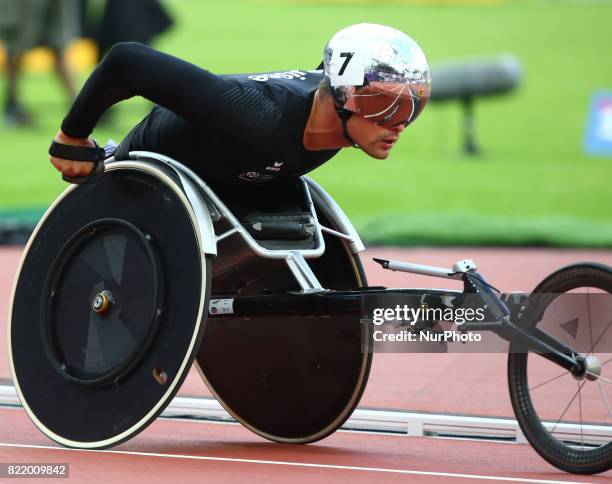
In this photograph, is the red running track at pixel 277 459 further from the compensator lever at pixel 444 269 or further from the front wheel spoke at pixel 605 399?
the compensator lever at pixel 444 269

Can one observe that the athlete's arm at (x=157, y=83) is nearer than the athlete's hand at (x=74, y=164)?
Yes

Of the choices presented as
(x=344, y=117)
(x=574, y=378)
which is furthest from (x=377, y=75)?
(x=574, y=378)

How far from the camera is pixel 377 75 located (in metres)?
5.11

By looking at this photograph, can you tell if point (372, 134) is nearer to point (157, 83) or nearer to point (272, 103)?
point (272, 103)

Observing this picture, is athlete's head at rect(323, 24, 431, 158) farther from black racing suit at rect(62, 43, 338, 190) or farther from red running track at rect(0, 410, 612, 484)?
red running track at rect(0, 410, 612, 484)

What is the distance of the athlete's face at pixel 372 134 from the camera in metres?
5.22

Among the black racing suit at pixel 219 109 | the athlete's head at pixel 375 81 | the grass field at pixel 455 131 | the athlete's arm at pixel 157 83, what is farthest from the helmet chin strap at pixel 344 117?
the grass field at pixel 455 131

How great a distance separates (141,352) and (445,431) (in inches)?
62.1

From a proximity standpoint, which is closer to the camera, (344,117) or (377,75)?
(377,75)

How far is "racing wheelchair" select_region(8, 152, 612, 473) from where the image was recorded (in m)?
5.07

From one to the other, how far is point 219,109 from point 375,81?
0.60 meters

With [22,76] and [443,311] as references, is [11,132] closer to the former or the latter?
[22,76]

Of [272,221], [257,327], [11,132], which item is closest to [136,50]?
[272,221]

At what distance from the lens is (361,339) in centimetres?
563
